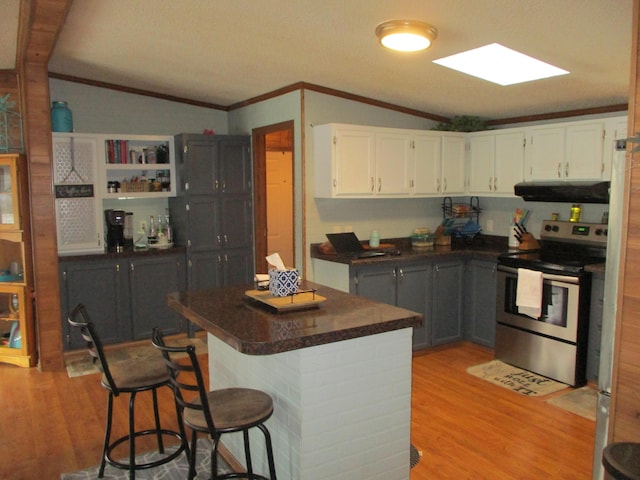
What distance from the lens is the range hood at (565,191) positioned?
411 centimetres

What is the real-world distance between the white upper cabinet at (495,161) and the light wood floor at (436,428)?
174cm

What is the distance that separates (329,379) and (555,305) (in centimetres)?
248

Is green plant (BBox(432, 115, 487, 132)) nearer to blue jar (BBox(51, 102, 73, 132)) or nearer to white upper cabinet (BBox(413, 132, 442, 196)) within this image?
white upper cabinet (BBox(413, 132, 442, 196))

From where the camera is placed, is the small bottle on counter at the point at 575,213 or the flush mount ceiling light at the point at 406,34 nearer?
the flush mount ceiling light at the point at 406,34

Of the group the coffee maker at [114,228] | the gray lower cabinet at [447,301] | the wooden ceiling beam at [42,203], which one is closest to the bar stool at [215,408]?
the wooden ceiling beam at [42,203]

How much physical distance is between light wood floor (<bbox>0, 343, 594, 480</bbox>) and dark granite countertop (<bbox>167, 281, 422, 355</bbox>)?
0.98 meters

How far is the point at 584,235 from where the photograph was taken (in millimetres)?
4395

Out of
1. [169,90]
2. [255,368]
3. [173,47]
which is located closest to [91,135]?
[169,90]

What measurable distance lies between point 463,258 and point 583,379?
143cm

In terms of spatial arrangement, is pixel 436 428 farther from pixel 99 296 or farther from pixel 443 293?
pixel 99 296

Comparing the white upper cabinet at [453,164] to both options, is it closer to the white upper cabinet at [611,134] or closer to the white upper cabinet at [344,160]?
the white upper cabinet at [344,160]

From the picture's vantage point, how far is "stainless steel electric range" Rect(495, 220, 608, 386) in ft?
12.9

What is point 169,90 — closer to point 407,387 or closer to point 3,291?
point 3,291

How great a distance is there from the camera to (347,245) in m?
4.72
